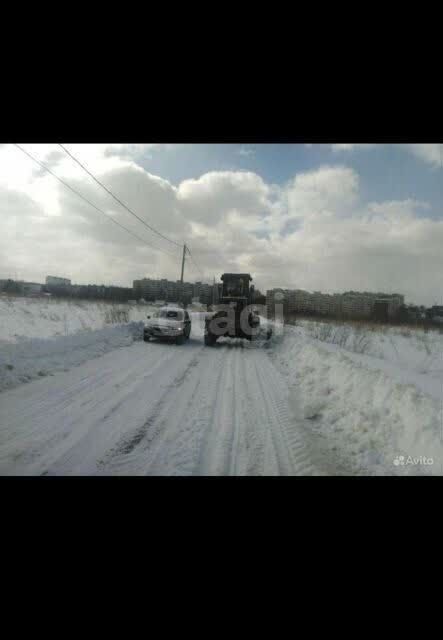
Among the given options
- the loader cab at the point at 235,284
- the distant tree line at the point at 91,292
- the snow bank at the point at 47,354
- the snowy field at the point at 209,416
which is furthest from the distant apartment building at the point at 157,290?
the snowy field at the point at 209,416

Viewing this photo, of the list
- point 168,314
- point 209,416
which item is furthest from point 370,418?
point 168,314

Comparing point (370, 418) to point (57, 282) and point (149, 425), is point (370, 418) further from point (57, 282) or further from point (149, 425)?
point (57, 282)

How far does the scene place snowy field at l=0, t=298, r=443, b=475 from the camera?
8.73 feet

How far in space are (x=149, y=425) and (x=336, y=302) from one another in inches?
954

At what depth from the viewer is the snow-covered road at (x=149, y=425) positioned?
262 centimetres

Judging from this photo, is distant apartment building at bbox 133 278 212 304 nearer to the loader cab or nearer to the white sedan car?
the loader cab

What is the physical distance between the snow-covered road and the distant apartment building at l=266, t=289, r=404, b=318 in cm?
951

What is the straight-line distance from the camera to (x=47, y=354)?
249 inches

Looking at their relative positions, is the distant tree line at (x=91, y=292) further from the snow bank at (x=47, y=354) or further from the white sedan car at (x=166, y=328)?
the snow bank at (x=47, y=354)

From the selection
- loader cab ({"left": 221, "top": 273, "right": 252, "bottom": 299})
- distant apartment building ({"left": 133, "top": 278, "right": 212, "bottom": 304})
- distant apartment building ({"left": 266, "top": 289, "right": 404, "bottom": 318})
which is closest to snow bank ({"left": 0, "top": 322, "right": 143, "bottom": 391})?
loader cab ({"left": 221, "top": 273, "right": 252, "bottom": 299})

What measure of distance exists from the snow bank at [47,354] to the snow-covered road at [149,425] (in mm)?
341

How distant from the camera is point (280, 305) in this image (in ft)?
86.5
